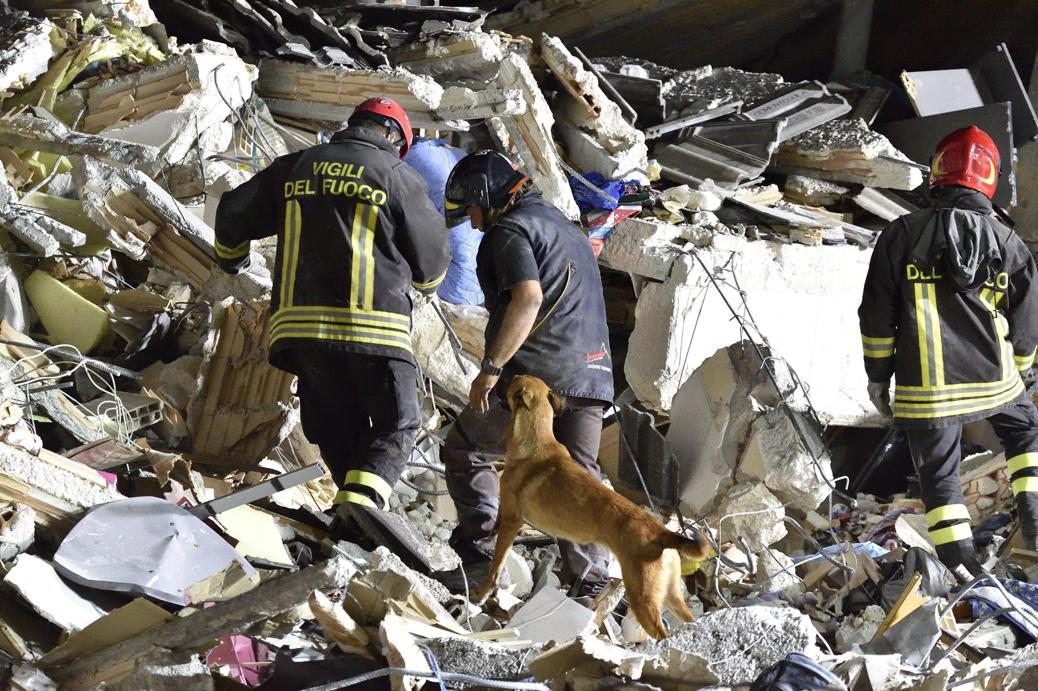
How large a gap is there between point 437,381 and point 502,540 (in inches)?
93.9

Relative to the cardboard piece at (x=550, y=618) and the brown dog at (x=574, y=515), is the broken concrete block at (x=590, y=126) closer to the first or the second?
the brown dog at (x=574, y=515)

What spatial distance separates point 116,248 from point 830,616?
416 cm

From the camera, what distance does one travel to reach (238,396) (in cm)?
596

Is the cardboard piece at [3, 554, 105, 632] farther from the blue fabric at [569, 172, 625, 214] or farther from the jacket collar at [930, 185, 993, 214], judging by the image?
the blue fabric at [569, 172, 625, 214]

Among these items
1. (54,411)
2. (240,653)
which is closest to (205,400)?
(54,411)

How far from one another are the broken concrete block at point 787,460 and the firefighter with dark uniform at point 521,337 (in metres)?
1.65

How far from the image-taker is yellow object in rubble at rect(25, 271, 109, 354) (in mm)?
6180

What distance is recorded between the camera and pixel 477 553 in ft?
16.0

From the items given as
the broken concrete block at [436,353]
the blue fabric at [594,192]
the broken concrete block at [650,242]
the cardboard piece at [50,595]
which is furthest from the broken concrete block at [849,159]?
the cardboard piece at [50,595]

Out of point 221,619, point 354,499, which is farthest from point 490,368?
point 221,619

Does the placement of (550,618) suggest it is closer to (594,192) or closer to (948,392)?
(948,392)

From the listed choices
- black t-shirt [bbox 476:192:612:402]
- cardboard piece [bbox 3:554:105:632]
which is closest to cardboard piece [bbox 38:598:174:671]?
cardboard piece [bbox 3:554:105:632]

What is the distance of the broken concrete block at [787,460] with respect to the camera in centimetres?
612

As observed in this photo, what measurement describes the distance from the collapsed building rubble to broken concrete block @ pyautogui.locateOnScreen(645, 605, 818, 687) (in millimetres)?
11
